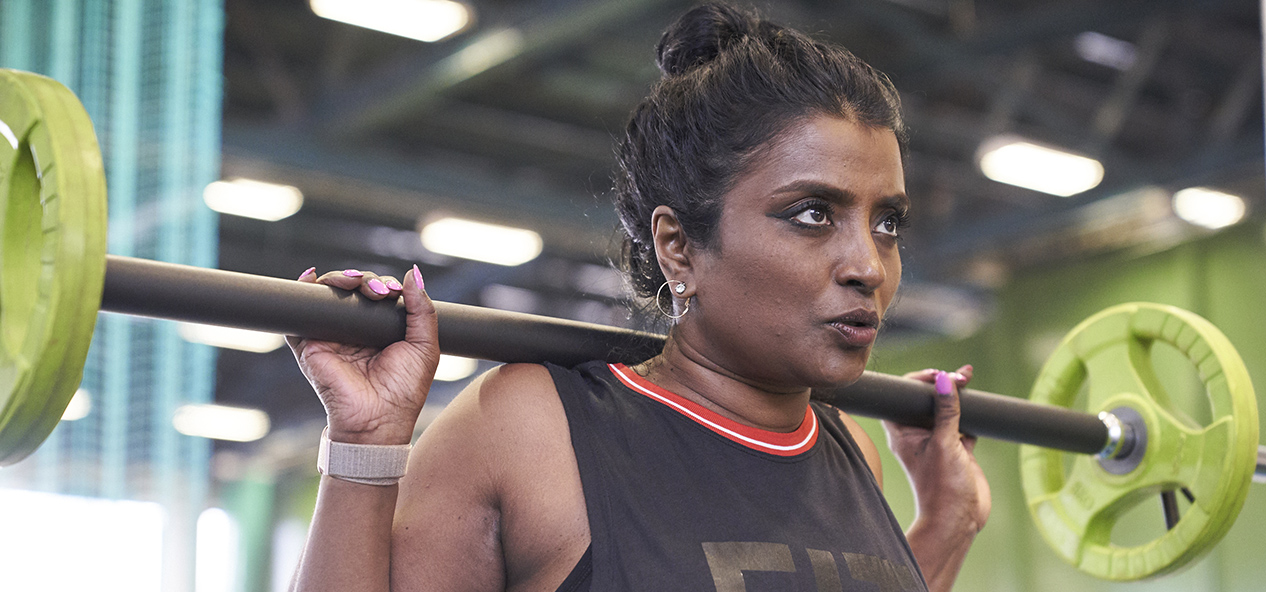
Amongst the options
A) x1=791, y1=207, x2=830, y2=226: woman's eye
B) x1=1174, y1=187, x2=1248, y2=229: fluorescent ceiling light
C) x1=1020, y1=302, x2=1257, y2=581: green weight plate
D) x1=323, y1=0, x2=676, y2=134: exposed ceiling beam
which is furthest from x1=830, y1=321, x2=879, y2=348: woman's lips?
x1=1174, y1=187, x2=1248, y2=229: fluorescent ceiling light

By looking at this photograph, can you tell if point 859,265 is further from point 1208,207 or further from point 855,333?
point 1208,207

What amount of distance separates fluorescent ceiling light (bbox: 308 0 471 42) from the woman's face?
389 cm

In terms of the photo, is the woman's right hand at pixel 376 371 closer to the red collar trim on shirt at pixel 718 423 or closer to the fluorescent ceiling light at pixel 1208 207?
the red collar trim on shirt at pixel 718 423

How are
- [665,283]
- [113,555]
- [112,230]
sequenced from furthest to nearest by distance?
[113,555] → [112,230] → [665,283]

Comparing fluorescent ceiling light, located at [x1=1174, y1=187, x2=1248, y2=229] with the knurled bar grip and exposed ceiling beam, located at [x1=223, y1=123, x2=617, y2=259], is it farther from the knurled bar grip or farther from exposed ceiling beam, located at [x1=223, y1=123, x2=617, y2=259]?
the knurled bar grip

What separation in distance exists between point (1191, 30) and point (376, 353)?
627cm

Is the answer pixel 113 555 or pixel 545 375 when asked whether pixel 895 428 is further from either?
pixel 113 555

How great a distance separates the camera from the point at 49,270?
104cm

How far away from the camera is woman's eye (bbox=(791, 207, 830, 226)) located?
135 centimetres

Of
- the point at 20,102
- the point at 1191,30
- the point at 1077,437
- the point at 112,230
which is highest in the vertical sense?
the point at 1191,30

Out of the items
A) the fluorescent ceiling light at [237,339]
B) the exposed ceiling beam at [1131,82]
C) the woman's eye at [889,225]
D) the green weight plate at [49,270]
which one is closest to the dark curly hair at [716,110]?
the woman's eye at [889,225]

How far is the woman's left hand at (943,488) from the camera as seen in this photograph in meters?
1.83

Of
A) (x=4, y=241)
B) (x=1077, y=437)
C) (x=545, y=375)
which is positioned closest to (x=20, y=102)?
(x=4, y=241)

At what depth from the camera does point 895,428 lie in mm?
1937
